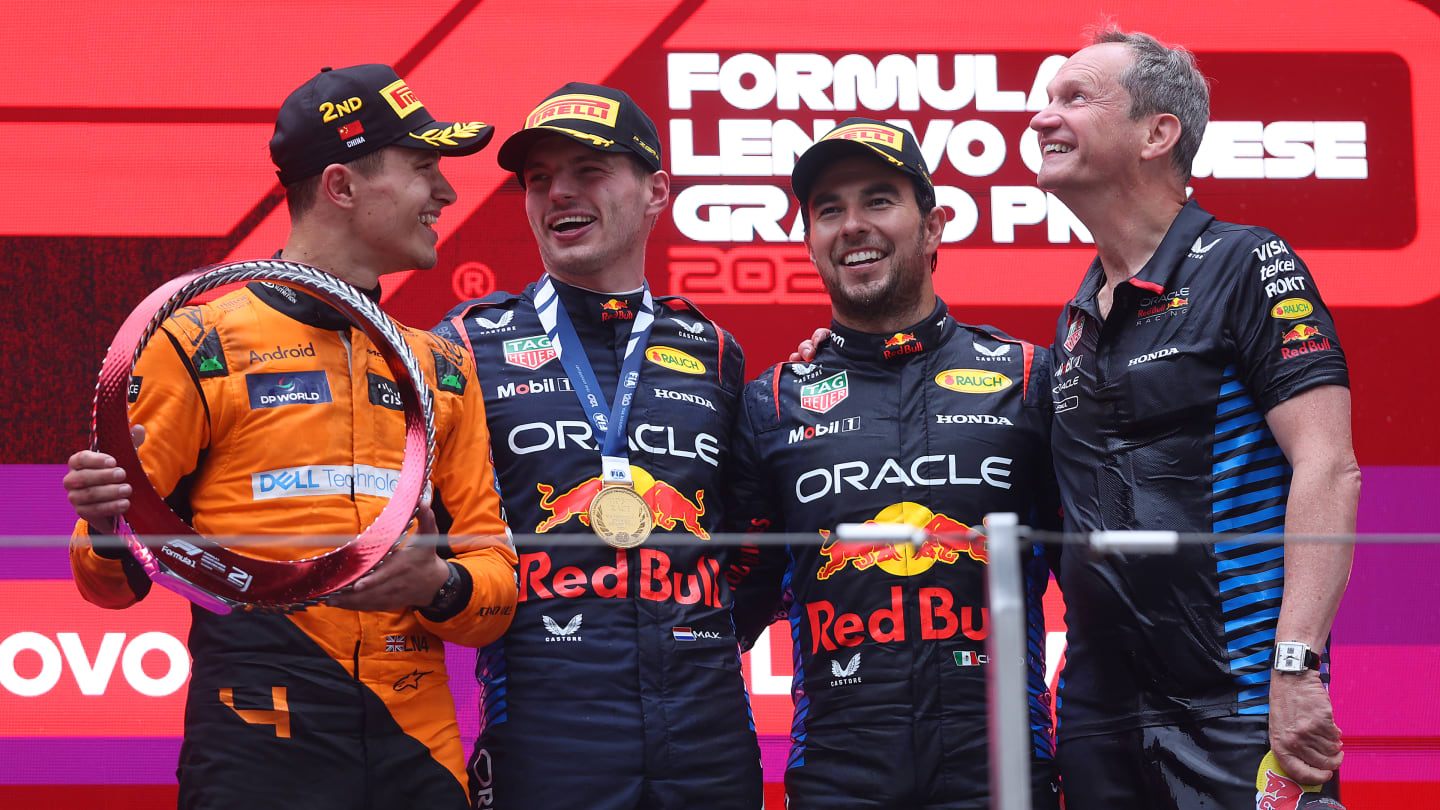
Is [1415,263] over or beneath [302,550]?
over

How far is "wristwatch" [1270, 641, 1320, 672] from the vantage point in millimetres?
2023

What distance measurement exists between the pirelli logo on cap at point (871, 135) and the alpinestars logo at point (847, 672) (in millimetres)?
1017

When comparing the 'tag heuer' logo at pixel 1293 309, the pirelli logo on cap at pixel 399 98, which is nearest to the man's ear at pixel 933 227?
the 'tag heuer' logo at pixel 1293 309

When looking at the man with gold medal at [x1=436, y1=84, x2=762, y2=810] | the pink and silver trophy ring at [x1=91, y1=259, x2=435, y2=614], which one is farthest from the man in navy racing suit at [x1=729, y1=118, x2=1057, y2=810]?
the pink and silver trophy ring at [x1=91, y1=259, x2=435, y2=614]

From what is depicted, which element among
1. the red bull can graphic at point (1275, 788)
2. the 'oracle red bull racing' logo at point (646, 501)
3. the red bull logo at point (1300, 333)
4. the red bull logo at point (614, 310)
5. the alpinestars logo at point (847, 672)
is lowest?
the red bull can graphic at point (1275, 788)

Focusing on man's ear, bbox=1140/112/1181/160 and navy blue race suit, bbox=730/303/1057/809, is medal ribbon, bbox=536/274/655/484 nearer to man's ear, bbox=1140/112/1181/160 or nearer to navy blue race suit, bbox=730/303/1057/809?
navy blue race suit, bbox=730/303/1057/809

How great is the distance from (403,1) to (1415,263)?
8.94ft

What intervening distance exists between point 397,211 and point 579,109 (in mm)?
486

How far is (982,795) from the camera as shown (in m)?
2.38

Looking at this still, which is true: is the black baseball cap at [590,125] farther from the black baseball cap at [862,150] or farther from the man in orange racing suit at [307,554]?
the man in orange racing suit at [307,554]

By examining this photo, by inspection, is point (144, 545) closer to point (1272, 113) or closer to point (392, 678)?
point (392, 678)

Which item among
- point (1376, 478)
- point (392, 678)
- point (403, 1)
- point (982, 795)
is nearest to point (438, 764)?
point (392, 678)

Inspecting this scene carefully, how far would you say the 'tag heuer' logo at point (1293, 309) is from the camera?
85.8 inches

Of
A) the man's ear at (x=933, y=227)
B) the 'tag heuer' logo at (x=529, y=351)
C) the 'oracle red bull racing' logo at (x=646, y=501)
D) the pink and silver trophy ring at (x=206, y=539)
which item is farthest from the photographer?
the man's ear at (x=933, y=227)
